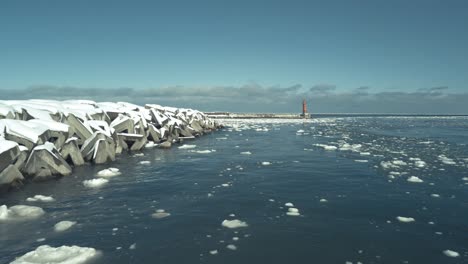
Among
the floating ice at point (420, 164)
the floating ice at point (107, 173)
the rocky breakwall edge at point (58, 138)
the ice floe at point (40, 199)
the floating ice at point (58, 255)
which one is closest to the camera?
the floating ice at point (58, 255)

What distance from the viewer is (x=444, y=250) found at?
16.5 feet

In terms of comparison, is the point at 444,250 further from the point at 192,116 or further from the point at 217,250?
the point at 192,116

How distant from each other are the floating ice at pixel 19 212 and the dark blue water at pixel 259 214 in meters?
0.29

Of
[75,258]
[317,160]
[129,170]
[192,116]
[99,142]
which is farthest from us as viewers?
[192,116]

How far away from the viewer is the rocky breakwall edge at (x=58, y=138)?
9.35m

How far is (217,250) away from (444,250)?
3375mm

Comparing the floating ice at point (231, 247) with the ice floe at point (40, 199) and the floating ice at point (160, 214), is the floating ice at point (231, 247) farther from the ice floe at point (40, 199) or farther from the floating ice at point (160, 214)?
Answer: the ice floe at point (40, 199)

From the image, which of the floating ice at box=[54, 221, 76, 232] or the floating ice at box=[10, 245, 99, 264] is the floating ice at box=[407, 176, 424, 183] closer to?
the floating ice at box=[10, 245, 99, 264]

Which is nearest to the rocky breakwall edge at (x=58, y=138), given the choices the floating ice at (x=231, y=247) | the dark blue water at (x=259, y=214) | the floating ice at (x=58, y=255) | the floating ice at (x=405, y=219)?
the dark blue water at (x=259, y=214)

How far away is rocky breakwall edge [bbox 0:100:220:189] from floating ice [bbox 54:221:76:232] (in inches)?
139

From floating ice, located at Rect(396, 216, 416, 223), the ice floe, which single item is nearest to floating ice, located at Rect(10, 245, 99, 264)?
the ice floe

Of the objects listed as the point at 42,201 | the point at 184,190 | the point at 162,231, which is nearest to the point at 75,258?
the point at 162,231

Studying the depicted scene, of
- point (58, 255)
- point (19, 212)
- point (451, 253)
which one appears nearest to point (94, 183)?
point (19, 212)

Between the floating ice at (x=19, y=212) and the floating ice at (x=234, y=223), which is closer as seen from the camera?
the floating ice at (x=234, y=223)
